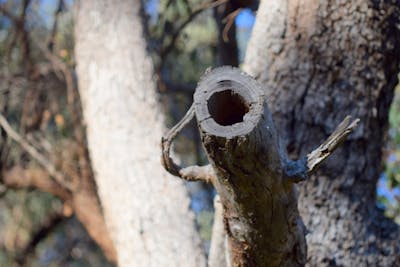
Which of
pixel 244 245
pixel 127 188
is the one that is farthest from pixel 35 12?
pixel 244 245

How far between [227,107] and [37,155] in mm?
2751

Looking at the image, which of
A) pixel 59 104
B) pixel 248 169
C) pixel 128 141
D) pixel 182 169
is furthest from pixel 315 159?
pixel 59 104

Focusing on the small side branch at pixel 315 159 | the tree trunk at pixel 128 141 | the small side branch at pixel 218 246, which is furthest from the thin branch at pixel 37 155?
the small side branch at pixel 315 159

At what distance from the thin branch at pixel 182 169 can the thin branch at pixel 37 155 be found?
2.34 metres

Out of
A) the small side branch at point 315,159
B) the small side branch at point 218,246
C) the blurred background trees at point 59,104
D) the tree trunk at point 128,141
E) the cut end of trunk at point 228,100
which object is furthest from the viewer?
the blurred background trees at point 59,104

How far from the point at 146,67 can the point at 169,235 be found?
668 millimetres

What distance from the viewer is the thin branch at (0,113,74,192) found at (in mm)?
3699

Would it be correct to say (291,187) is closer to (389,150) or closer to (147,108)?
(147,108)

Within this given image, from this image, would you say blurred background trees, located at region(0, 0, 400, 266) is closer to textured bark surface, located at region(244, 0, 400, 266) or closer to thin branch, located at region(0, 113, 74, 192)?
thin branch, located at region(0, 113, 74, 192)

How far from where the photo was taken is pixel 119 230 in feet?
7.02

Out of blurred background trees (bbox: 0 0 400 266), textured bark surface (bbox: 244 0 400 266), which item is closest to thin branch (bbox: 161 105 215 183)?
textured bark surface (bbox: 244 0 400 266)

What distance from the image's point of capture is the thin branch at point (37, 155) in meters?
3.70

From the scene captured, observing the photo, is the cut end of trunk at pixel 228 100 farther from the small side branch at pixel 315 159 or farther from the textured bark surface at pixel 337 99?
the textured bark surface at pixel 337 99

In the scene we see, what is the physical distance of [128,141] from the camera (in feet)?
7.27
